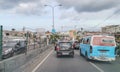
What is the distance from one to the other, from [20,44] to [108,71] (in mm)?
13635

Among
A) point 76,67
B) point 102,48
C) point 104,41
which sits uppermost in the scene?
point 104,41

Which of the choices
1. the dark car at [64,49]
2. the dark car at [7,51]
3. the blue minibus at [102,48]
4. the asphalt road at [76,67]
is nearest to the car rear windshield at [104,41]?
the blue minibus at [102,48]

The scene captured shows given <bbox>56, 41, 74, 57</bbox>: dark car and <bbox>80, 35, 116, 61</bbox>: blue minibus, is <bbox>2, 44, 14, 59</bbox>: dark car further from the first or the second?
<bbox>80, 35, 116, 61</bbox>: blue minibus

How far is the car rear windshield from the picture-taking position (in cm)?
2038

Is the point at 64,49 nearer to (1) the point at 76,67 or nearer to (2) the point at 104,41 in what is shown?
(2) the point at 104,41

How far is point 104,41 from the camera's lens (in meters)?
20.5

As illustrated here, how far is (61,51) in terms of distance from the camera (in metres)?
25.2

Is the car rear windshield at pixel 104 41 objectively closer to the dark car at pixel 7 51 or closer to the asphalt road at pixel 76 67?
the asphalt road at pixel 76 67

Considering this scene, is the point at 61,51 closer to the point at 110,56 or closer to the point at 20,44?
the point at 20,44

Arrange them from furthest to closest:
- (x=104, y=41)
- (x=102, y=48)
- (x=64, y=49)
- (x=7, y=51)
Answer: (x=64, y=49) < (x=7, y=51) < (x=104, y=41) < (x=102, y=48)

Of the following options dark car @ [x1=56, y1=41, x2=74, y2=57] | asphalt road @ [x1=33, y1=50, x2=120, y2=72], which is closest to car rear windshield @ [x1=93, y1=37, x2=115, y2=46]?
asphalt road @ [x1=33, y1=50, x2=120, y2=72]

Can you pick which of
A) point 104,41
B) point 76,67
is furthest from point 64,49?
point 76,67

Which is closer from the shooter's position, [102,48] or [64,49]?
[102,48]

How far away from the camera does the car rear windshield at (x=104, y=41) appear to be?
20375 millimetres
